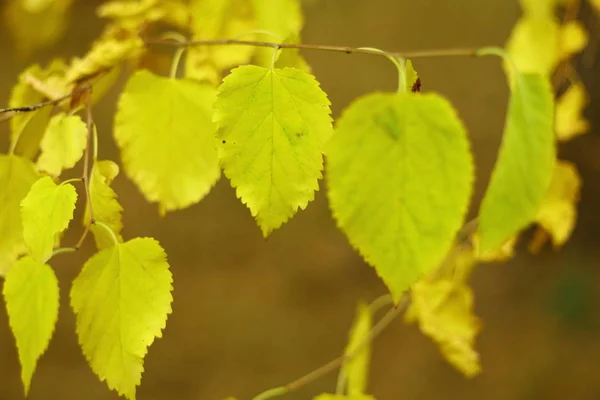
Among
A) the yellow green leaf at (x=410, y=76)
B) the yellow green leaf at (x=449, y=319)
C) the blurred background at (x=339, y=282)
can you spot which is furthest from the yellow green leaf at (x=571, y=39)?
the blurred background at (x=339, y=282)

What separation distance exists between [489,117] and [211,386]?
2.68ft

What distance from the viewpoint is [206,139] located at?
12.0 inches

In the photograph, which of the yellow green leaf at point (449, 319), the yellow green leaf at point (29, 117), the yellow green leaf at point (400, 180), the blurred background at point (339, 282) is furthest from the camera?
the blurred background at point (339, 282)

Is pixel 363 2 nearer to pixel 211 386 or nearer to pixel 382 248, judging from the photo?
pixel 211 386

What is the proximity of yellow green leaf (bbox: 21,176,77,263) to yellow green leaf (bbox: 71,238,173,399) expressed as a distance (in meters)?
0.02

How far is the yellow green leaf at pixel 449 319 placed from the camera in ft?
1.42

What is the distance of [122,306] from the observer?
24 centimetres

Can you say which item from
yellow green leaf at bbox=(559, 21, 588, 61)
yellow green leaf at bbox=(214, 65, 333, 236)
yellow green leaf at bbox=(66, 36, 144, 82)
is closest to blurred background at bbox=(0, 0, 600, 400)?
yellow green leaf at bbox=(559, 21, 588, 61)

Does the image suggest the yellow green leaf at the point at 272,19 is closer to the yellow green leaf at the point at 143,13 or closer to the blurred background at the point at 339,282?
the yellow green leaf at the point at 143,13

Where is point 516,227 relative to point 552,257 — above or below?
above

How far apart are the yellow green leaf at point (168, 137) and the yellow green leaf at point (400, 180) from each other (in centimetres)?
12

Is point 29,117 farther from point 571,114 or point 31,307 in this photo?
point 571,114

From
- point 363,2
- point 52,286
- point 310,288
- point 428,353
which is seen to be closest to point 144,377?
point 310,288

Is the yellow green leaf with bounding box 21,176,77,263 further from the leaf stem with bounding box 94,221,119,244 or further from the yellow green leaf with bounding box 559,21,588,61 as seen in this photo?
the yellow green leaf with bounding box 559,21,588,61
